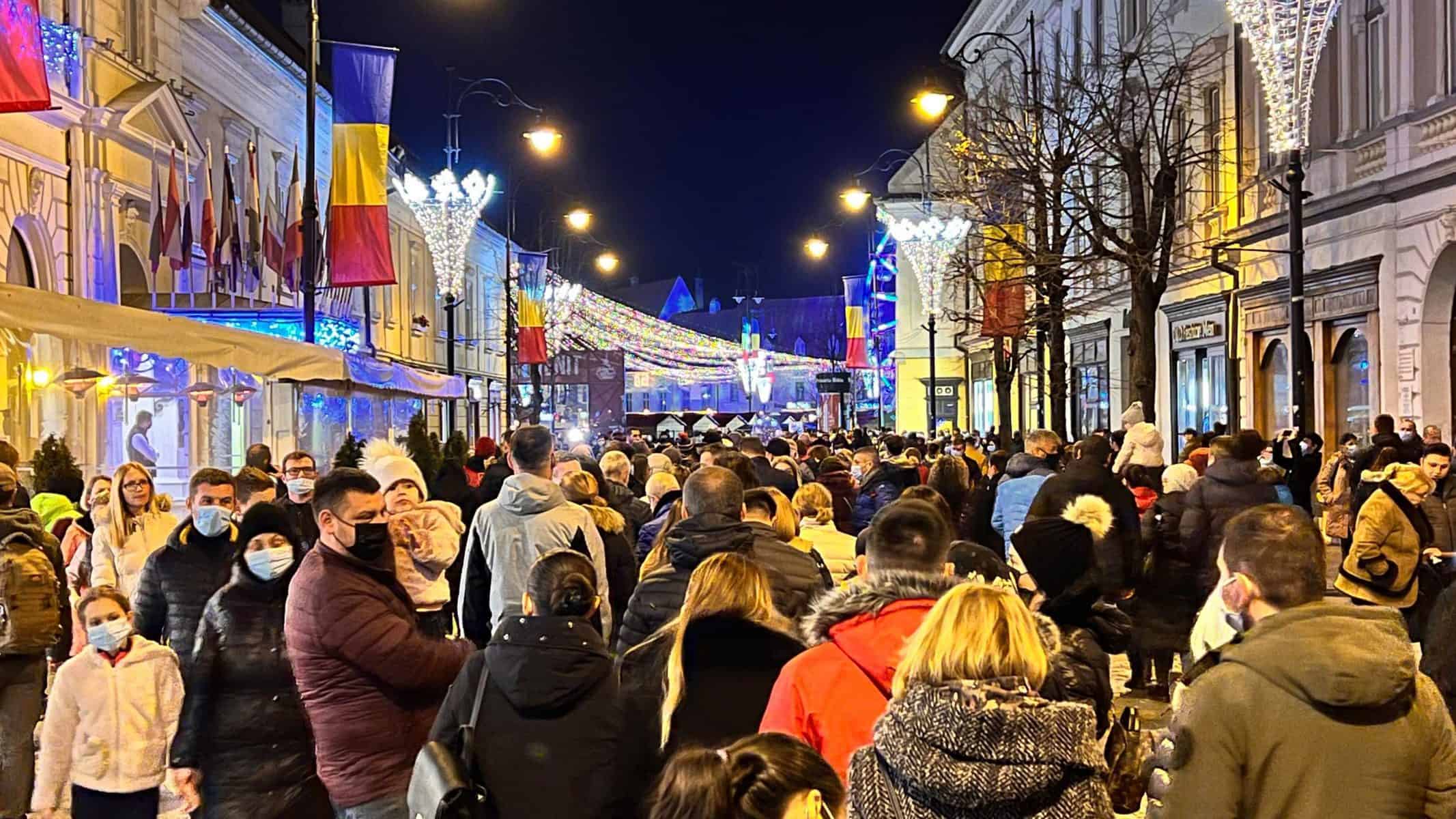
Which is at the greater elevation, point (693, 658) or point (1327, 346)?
point (1327, 346)

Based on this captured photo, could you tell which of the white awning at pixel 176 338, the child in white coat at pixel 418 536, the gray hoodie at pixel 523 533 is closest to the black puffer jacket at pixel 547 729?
the child in white coat at pixel 418 536

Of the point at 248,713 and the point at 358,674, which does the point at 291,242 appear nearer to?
the point at 248,713

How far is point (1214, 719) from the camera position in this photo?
3588 mm

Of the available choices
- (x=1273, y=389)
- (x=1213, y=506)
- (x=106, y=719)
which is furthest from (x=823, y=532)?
(x=1273, y=389)

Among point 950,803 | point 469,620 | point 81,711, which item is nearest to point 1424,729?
point 950,803

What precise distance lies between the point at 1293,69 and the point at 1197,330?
14531 millimetres

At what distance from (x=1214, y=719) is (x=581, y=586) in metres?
1.78

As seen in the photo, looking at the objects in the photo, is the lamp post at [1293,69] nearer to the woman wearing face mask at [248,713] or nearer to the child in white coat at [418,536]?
the child in white coat at [418,536]

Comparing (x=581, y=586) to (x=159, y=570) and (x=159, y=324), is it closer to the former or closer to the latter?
(x=159, y=570)

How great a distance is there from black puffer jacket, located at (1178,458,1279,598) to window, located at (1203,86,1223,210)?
18409mm

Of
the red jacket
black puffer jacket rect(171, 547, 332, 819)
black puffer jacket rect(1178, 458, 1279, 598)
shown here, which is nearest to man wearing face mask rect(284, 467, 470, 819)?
black puffer jacket rect(171, 547, 332, 819)

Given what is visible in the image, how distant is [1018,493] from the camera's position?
10859mm

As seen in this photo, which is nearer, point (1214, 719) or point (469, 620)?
point (1214, 719)

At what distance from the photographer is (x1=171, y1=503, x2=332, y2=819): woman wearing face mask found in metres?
5.34
